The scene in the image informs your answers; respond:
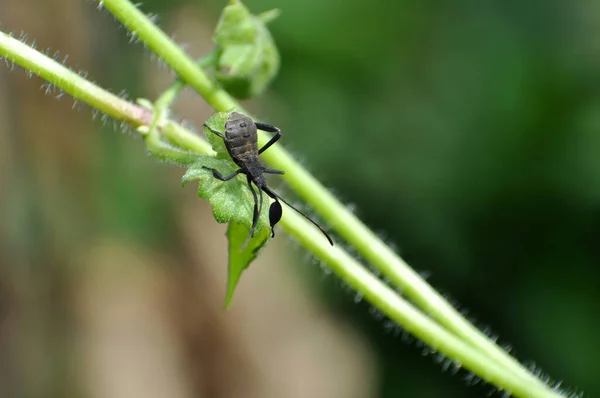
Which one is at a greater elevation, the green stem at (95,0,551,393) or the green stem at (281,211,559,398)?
the green stem at (95,0,551,393)

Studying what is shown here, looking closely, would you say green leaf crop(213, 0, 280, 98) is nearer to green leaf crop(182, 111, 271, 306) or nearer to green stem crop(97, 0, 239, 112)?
green stem crop(97, 0, 239, 112)

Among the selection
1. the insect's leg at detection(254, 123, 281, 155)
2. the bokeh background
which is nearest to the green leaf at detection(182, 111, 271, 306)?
the insect's leg at detection(254, 123, 281, 155)

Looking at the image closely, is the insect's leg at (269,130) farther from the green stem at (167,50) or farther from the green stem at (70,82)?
the green stem at (70,82)

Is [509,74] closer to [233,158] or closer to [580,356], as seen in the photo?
[580,356]

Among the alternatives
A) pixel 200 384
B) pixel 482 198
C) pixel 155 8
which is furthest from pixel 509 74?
pixel 200 384

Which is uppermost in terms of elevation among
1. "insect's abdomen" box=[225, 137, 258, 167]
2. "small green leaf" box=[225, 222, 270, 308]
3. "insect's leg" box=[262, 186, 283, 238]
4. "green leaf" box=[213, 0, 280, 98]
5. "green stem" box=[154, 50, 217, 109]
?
"green leaf" box=[213, 0, 280, 98]

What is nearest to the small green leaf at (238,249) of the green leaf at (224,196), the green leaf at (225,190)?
the green leaf at (225,190)

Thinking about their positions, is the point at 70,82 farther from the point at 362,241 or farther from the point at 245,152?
the point at 362,241

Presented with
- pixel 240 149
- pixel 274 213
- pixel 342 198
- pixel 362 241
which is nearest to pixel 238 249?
pixel 274 213
